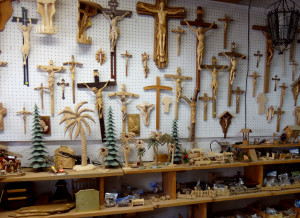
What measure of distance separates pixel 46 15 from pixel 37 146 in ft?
4.20

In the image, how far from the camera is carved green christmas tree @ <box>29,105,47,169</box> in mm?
2197

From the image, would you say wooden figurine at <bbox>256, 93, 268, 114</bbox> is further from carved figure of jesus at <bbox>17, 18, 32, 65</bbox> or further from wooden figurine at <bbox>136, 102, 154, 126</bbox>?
carved figure of jesus at <bbox>17, 18, 32, 65</bbox>

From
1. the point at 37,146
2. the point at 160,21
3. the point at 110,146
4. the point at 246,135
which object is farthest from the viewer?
the point at 246,135

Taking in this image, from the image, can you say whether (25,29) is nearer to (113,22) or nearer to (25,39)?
(25,39)

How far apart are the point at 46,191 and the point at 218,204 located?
2.06 m

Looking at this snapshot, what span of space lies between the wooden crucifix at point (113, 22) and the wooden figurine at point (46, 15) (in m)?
0.51

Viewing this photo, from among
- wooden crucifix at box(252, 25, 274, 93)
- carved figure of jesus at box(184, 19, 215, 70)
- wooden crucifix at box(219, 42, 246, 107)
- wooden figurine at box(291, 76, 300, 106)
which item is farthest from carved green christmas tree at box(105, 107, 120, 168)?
wooden figurine at box(291, 76, 300, 106)

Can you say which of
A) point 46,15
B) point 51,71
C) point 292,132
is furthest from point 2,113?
point 292,132

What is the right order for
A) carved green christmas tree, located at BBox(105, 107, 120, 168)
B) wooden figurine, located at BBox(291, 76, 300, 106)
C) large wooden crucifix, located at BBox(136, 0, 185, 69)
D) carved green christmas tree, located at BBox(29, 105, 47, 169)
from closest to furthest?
carved green christmas tree, located at BBox(29, 105, 47, 169)
carved green christmas tree, located at BBox(105, 107, 120, 168)
large wooden crucifix, located at BBox(136, 0, 185, 69)
wooden figurine, located at BBox(291, 76, 300, 106)

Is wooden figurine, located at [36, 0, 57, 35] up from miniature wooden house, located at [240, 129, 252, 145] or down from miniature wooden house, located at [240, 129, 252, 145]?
up

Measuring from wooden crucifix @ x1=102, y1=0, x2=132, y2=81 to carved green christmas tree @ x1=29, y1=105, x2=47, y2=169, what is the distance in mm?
876

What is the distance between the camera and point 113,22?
247 centimetres

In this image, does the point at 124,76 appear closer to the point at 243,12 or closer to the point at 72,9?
the point at 72,9

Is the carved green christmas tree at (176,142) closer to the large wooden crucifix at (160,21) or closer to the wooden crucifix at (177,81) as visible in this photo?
the wooden crucifix at (177,81)
